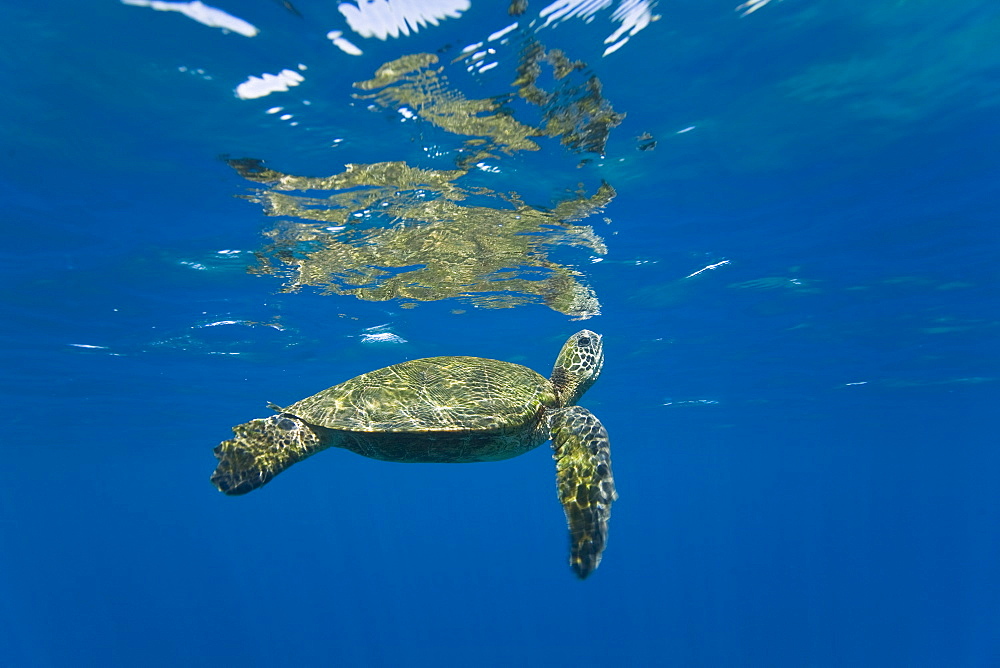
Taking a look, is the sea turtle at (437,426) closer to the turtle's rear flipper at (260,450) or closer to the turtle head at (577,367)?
the turtle's rear flipper at (260,450)

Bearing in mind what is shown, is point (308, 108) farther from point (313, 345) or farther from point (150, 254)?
point (313, 345)

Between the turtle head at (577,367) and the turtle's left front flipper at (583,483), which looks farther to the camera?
the turtle head at (577,367)

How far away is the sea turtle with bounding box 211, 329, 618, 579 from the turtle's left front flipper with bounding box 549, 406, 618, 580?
0.03 ft

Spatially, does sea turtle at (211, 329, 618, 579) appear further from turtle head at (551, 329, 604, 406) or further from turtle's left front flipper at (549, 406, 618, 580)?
turtle head at (551, 329, 604, 406)

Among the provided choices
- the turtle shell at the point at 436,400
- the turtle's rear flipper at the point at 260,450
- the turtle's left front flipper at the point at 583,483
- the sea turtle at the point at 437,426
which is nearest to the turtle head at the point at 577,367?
the sea turtle at the point at 437,426

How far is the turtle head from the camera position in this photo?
24.8 ft

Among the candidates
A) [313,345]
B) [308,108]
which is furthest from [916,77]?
[313,345]

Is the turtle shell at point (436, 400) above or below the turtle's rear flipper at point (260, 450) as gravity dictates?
above

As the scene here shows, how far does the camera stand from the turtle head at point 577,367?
7562 mm

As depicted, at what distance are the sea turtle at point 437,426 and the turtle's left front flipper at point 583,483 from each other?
11mm

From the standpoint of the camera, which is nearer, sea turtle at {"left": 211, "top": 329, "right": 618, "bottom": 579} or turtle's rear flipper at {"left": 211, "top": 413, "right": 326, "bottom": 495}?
sea turtle at {"left": 211, "top": 329, "right": 618, "bottom": 579}

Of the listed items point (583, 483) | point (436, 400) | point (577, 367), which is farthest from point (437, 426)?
point (577, 367)

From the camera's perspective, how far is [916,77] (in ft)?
24.8

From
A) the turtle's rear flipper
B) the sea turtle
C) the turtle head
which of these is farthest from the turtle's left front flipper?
the turtle's rear flipper
